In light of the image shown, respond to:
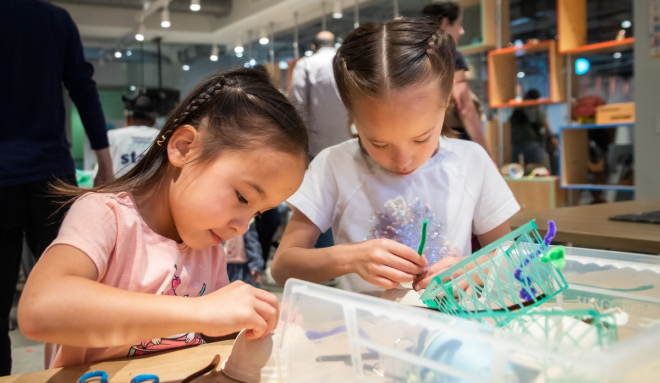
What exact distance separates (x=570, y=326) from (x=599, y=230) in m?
0.98

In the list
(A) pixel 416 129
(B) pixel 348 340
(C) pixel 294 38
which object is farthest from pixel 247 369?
(C) pixel 294 38

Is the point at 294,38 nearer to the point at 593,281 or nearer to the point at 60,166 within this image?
the point at 60,166

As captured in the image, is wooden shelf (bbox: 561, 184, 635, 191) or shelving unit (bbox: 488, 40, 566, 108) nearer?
wooden shelf (bbox: 561, 184, 635, 191)

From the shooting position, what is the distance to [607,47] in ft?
12.4

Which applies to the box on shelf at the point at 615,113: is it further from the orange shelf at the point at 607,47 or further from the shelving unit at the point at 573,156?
the orange shelf at the point at 607,47

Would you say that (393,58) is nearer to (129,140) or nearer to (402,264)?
(402,264)

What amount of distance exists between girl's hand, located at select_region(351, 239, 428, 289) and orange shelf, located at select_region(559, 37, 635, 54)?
11.8ft

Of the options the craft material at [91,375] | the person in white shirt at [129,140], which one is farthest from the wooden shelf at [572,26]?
the craft material at [91,375]

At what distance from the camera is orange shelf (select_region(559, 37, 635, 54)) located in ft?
11.8

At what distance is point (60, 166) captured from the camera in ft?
4.67

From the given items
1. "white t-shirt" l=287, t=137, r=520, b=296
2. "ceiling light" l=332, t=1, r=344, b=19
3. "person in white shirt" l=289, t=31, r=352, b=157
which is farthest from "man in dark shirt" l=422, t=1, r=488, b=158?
"ceiling light" l=332, t=1, r=344, b=19

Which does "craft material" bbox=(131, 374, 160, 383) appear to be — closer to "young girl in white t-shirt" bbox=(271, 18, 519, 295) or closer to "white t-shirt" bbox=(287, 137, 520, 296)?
"young girl in white t-shirt" bbox=(271, 18, 519, 295)

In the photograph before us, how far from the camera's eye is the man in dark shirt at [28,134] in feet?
4.39

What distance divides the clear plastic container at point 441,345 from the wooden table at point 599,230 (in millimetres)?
610
